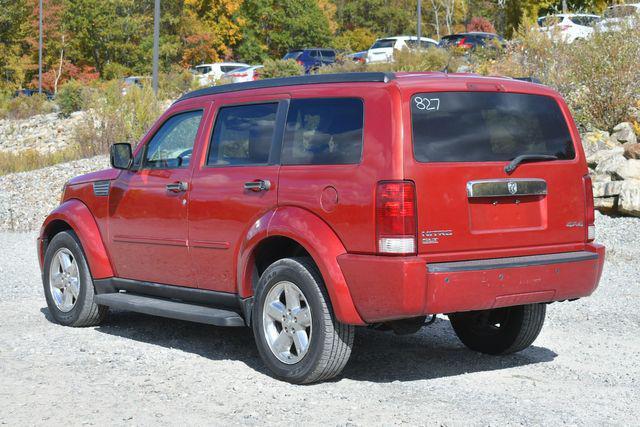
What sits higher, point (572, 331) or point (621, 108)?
point (621, 108)

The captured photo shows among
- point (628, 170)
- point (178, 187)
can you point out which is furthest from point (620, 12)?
point (178, 187)

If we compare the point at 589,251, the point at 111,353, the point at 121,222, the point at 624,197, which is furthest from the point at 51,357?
the point at 624,197

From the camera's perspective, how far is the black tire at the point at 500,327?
712 cm

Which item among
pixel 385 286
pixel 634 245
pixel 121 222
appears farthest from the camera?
pixel 634 245

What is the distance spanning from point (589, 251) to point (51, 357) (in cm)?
379

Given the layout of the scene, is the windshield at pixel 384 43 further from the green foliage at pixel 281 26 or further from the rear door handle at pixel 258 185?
the rear door handle at pixel 258 185

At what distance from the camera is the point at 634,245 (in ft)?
42.7

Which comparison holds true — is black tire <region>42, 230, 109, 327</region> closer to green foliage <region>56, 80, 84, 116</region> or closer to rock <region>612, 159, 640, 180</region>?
rock <region>612, 159, 640, 180</region>

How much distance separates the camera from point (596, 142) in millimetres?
17000

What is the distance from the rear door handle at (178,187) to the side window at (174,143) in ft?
0.56

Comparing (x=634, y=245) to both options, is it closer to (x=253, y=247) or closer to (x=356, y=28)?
(x=253, y=247)

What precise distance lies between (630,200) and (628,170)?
42.1 inches

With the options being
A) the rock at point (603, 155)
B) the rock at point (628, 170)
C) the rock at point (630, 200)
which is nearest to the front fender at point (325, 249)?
the rock at point (630, 200)

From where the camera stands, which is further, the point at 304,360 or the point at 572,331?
the point at 572,331
